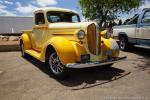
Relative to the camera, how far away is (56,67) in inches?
251

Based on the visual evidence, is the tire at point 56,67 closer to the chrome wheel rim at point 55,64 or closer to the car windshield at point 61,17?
the chrome wheel rim at point 55,64

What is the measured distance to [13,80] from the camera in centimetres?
619

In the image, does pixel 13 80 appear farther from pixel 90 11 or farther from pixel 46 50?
pixel 90 11

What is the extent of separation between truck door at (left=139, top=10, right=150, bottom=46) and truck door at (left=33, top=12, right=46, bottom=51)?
168 inches

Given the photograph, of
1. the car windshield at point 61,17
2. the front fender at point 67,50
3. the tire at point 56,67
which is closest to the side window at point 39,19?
the car windshield at point 61,17

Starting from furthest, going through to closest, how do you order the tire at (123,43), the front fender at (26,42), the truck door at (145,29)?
1. the tire at (123,43)
2. the truck door at (145,29)
3. the front fender at (26,42)

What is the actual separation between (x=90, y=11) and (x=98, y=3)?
4.65 feet

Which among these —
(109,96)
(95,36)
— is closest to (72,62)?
(95,36)

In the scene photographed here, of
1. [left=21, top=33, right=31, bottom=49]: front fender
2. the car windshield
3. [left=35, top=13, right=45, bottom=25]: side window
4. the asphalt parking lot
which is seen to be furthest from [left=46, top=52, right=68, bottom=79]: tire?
[left=21, top=33, right=31, bottom=49]: front fender

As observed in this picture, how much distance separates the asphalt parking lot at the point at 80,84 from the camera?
4.98m

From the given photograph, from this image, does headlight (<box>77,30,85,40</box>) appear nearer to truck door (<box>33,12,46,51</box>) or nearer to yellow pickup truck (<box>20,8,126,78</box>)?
yellow pickup truck (<box>20,8,126,78</box>)

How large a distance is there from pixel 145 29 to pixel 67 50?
4691mm

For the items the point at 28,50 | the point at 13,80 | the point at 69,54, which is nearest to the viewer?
the point at 69,54

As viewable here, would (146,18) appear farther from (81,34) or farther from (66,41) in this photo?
(66,41)
